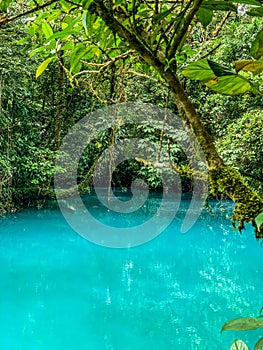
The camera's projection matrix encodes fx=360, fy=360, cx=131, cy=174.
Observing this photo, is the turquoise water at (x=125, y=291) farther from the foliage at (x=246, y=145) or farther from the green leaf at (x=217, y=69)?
the green leaf at (x=217, y=69)

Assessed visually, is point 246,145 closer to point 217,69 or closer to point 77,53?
point 77,53

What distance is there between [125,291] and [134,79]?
2448mm

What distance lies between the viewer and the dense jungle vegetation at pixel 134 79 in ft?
1.32

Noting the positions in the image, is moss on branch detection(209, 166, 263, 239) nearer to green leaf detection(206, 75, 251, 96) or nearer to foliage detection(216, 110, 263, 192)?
green leaf detection(206, 75, 251, 96)

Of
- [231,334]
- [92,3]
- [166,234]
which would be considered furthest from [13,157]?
[92,3]

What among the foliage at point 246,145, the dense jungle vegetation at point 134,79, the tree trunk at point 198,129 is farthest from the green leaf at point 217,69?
the foliage at point 246,145

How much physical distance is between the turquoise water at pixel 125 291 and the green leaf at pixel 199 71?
235cm

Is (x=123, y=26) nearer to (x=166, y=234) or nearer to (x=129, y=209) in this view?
(x=166, y=234)

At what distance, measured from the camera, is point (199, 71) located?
12.5 inches

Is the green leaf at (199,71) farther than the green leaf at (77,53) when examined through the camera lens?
No

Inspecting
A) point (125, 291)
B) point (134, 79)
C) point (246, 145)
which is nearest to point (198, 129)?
point (125, 291)

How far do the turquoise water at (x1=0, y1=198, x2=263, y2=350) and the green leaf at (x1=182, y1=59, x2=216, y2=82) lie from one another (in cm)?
235

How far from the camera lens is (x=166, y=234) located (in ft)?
18.7

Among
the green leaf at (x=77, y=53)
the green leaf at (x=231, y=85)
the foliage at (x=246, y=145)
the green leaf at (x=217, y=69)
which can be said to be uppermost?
the foliage at (x=246, y=145)
